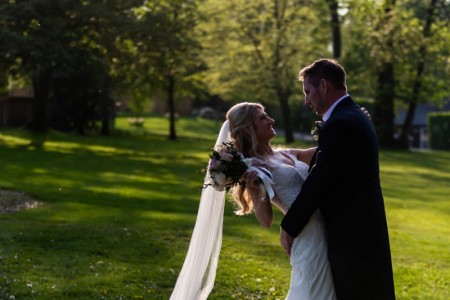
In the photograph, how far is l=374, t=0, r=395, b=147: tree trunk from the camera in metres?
42.6

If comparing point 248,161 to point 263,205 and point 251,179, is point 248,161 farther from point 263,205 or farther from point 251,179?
point 263,205

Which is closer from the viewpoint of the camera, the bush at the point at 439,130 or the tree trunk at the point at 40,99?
the tree trunk at the point at 40,99

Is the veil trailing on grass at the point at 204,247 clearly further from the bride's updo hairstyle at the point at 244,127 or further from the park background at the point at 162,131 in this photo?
the park background at the point at 162,131

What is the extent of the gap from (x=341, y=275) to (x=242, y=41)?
44.8 m

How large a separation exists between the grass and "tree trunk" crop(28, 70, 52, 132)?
7008 millimetres

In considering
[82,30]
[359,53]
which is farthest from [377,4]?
[82,30]

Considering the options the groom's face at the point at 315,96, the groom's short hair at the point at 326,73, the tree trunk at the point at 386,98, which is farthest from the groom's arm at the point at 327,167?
the tree trunk at the point at 386,98

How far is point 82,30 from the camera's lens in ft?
106

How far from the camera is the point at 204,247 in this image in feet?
20.9

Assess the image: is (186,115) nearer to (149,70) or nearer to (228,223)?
(149,70)

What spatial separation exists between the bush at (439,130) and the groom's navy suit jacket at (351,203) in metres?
52.0

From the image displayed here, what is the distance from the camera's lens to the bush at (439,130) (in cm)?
5557

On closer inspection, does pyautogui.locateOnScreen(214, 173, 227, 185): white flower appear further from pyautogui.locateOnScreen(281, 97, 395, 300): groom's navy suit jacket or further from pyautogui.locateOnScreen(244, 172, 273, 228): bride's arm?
pyautogui.locateOnScreen(281, 97, 395, 300): groom's navy suit jacket

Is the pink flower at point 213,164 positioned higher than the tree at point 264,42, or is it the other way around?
the tree at point 264,42
